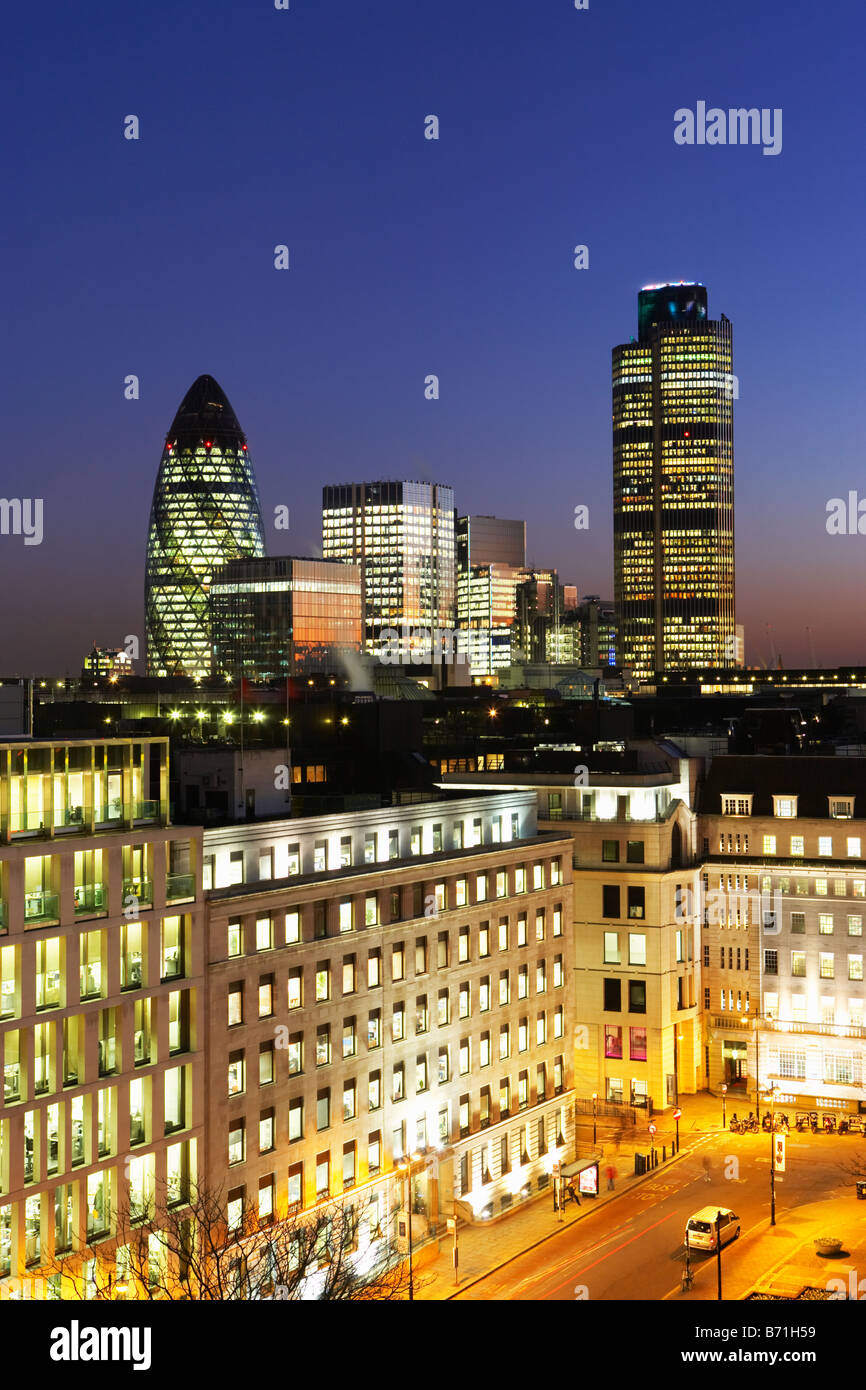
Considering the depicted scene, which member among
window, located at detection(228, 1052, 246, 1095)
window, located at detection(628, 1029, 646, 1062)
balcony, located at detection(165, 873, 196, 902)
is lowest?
window, located at detection(628, 1029, 646, 1062)

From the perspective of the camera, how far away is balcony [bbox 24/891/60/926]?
175 ft

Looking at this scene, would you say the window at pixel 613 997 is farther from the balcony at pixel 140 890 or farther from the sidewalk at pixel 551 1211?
the balcony at pixel 140 890

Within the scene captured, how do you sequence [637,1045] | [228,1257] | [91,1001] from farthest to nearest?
[637,1045] < [228,1257] < [91,1001]

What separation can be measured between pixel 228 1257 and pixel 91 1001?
1310cm

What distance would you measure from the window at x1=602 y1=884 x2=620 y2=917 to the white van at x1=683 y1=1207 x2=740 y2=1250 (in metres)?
31.5

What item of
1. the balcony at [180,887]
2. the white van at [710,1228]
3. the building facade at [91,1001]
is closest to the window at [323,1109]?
the building facade at [91,1001]

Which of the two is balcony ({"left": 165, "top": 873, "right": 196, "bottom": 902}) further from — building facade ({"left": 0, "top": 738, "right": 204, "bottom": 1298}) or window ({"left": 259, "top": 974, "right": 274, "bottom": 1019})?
window ({"left": 259, "top": 974, "right": 274, "bottom": 1019})

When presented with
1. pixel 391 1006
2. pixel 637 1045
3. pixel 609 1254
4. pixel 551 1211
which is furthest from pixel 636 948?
pixel 609 1254

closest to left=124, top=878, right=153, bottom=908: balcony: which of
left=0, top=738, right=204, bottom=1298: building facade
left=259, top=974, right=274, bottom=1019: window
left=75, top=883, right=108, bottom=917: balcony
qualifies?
left=0, top=738, right=204, bottom=1298: building facade

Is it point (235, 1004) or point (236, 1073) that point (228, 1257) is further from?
point (235, 1004)

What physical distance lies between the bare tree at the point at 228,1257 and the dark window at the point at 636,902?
38.6m

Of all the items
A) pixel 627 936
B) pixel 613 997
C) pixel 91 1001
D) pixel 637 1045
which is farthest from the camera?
pixel 627 936

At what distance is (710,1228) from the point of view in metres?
70.7
